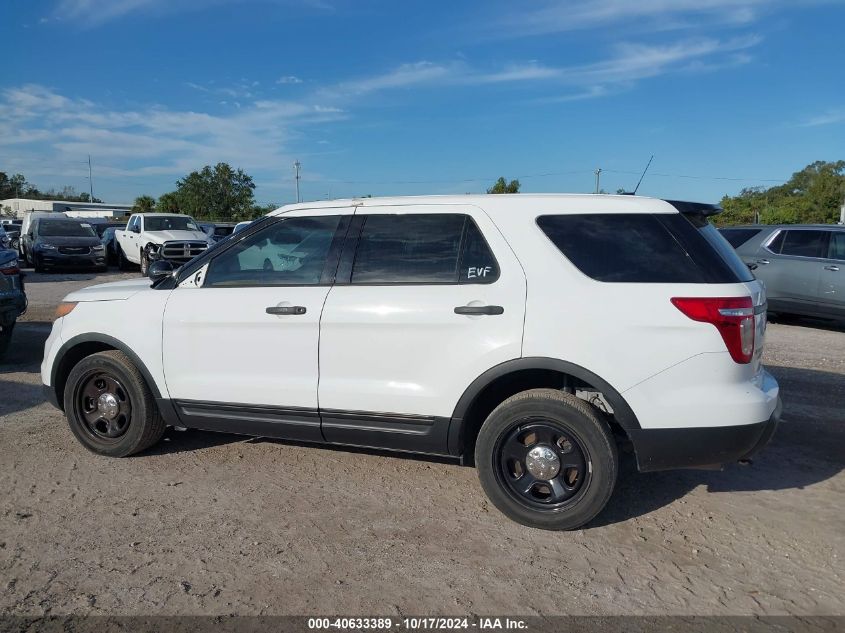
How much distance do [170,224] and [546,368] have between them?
1989 centimetres

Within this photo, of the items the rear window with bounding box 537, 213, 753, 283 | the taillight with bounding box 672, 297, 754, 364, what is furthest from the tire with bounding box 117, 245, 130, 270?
the taillight with bounding box 672, 297, 754, 364

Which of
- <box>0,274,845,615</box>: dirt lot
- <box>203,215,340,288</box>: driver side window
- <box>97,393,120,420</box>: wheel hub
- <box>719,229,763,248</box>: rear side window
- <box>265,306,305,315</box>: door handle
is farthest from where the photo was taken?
<box>719,229,763,248</box>: rear side window

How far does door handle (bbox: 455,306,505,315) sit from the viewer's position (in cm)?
371

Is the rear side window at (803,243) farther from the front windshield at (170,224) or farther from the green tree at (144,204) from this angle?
the green tree at (144,204)

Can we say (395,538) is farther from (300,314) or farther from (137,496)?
(137,496)

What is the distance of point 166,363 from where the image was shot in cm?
448

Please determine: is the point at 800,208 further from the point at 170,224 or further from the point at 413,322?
the point at 413,322

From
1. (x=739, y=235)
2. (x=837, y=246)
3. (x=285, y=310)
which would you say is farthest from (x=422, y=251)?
(x=739, y=235)

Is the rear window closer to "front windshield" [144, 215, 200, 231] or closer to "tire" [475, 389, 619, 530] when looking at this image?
"tire" [475, 389, 619, 530]

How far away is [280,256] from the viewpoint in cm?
439

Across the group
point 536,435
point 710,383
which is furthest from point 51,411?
point 710,383

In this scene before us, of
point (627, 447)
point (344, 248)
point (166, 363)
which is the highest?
point (344, 248)

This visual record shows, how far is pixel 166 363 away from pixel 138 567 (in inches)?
59.7

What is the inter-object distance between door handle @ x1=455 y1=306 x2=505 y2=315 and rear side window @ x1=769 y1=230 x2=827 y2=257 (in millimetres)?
9054
